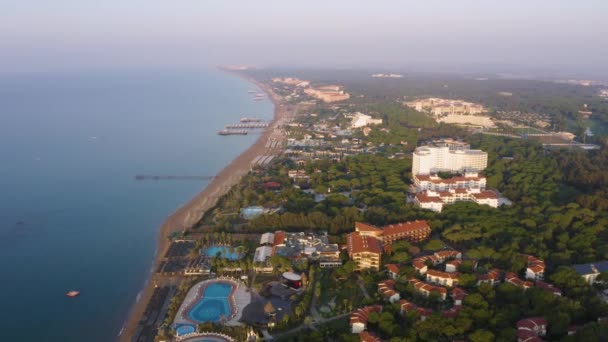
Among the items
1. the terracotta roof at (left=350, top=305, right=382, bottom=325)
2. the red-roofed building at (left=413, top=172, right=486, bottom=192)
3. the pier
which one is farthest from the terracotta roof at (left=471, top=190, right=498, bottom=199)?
the pier

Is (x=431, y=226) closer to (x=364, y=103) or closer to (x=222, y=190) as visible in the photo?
(x=222, y=190)

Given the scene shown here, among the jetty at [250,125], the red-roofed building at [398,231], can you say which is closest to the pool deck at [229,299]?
the red-roofed building at [398,231]

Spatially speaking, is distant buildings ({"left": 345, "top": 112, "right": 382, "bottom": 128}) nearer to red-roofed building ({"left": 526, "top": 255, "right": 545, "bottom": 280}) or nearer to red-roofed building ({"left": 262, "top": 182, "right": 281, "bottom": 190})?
red-roofed building ({"left": 262, "top": 182, "right": 281, "bottom": 190})

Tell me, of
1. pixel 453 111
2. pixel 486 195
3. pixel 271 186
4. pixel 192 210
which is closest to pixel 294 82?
pixel 453 111

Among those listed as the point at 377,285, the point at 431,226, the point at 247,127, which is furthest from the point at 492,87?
the point at 377,285

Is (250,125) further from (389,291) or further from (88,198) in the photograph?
(389,291)
